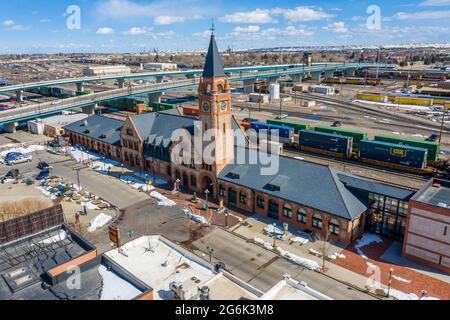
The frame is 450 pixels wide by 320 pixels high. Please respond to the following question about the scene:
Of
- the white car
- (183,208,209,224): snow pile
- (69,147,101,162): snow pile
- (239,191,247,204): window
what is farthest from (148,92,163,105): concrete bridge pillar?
(239,191,247,204): window

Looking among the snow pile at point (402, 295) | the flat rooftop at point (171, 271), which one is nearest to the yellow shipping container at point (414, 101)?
the snow pile at point (402, 295)

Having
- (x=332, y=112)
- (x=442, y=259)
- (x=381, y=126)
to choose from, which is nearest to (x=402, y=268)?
(x=442, y=259)

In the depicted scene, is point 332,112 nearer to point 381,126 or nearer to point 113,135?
point 381,126

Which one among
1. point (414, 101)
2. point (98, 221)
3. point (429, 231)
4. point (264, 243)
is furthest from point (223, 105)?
point (414, 101)

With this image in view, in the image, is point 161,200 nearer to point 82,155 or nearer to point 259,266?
point 259,266

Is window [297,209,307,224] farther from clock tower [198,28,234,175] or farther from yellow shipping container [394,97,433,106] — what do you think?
yellow shipping container [394,97,433,106]

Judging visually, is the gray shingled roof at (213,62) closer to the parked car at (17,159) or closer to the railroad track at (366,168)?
the railroad track at (366,168)
